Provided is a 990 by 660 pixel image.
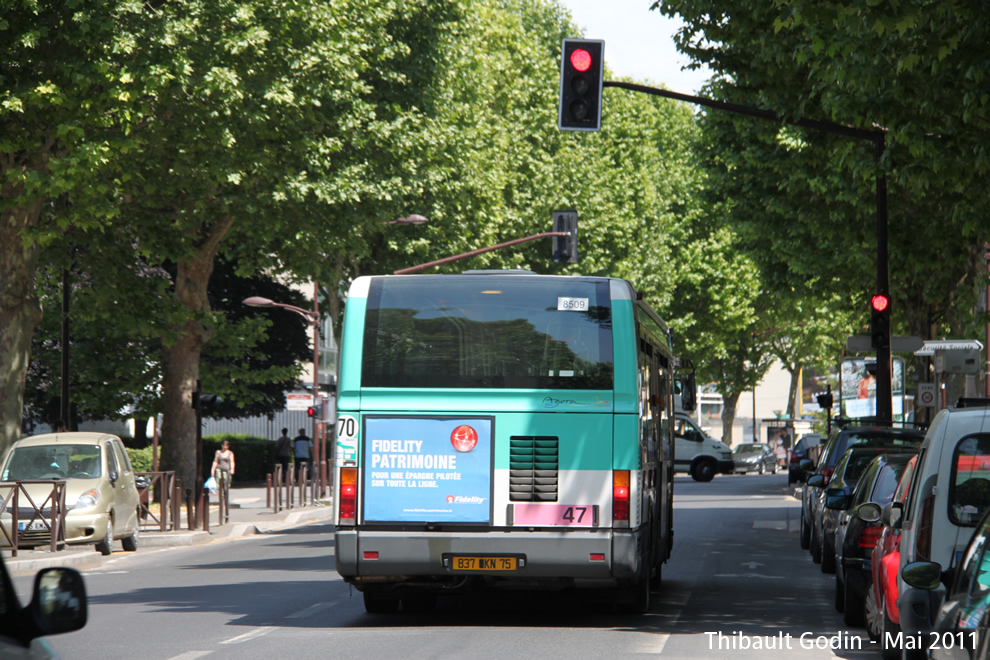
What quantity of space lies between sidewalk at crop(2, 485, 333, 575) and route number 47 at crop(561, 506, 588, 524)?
15.6 ft

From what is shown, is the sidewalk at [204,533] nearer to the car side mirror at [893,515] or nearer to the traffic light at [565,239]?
the car side mirror at [893,515]

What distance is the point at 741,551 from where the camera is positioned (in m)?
21.0

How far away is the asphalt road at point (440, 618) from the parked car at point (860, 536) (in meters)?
0.29

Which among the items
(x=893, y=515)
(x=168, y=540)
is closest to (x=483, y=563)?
(x=893, y=515)

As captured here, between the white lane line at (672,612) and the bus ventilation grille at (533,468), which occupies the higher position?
the bus ventilation grille at (533,468)

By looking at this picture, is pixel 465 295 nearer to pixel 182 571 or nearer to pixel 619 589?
pixel 619 589

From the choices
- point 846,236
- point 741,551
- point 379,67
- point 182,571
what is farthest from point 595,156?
point 182,571

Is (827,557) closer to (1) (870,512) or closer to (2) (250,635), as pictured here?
(1) (870,512)

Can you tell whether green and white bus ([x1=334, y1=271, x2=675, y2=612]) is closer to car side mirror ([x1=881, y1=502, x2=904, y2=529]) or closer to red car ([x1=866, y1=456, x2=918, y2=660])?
red car ([x1=866, y1=456, x2=918, y2=660])

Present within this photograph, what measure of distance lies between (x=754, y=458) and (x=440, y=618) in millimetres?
59327

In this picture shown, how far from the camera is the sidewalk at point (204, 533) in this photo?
60.4 ft

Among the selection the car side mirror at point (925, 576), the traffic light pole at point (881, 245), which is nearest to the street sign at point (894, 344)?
the traffic light pole at point (881, 245)

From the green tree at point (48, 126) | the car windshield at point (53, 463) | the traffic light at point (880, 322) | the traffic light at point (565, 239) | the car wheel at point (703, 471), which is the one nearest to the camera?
the traffic light at point (880, 322)

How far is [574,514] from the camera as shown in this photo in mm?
11484
